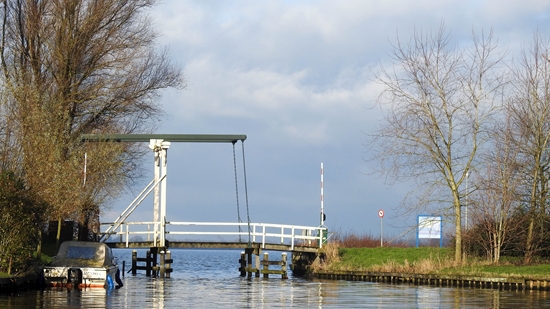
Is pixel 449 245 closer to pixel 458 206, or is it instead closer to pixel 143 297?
pixel 458 206

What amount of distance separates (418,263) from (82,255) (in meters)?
14.9

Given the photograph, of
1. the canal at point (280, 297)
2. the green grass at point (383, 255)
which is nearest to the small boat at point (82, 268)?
the canal at point (280, 297)

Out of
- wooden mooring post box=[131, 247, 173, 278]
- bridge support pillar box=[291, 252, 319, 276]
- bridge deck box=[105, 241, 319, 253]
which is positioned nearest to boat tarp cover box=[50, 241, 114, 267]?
wooden mooring post box=[131, 247, 173, 278]

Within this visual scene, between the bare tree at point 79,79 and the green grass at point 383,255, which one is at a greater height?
the bare tree at point 79,79

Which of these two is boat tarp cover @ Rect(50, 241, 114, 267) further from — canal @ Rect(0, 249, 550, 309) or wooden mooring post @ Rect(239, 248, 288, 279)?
wooden mooring post @ Rect(239, 248, 288, 279)

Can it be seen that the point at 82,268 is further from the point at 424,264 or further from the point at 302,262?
the point at 302,262

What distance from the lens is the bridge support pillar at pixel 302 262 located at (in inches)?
1730

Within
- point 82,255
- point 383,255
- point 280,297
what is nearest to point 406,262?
point 383,255

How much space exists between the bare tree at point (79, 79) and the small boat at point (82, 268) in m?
5.52

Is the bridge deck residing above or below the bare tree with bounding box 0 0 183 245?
below

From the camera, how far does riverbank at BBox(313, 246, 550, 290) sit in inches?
1307

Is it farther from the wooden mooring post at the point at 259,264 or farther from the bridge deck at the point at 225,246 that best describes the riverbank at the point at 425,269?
the wooden mooring post at the point at 259,264

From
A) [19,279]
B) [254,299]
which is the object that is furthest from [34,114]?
[254,299]

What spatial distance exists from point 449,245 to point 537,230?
13.9ft
